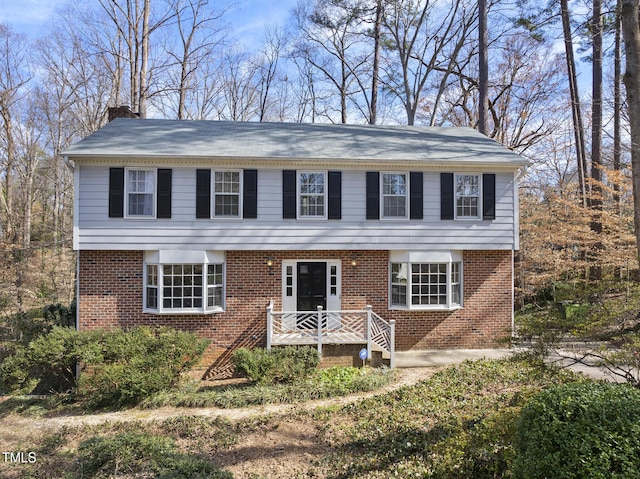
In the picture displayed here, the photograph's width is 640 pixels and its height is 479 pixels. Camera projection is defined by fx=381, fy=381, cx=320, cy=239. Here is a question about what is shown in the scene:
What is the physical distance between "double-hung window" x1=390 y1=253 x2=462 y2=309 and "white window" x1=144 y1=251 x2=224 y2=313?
5240 millimetres

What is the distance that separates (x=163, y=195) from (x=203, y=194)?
1074 mm

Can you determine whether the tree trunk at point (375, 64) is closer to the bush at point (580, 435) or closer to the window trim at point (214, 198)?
the window trim at point (214, 198)

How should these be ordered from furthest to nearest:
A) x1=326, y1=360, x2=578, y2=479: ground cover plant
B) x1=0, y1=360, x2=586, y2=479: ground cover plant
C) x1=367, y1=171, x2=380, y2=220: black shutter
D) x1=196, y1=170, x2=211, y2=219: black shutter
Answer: x1=367, y1=171, x2=380, y2=220: black shutter < x1=196, y1=170, x2=211, y2=219: black shutter < x1=0, y1=360, x2=586, y2=479: ground cover plant < x1=326, y1=360, x2=578, y2=479: ground cover plant

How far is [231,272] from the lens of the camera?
10883 millimetres

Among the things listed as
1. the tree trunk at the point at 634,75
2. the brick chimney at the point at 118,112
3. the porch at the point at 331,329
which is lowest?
the porch at the point at 331,329

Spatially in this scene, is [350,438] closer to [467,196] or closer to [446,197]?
[446,197]

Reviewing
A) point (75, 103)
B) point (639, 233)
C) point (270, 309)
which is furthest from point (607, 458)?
point (75, 103)

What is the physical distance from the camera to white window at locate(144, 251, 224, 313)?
1043cm

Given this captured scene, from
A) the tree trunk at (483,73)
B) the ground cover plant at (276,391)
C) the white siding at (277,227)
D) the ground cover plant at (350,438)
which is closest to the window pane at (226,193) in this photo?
the white siding at (277,227)

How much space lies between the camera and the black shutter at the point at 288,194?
10883mm

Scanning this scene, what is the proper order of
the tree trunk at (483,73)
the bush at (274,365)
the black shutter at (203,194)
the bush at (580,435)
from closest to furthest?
1. the bush at (580,435)
2. the bush at (274,365)
3. the black shutter at (203,194)
4. the tree trunk at (483,73)

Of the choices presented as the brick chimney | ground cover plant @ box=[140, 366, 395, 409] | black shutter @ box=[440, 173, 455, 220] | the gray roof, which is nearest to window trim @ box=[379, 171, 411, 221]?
the gray roof

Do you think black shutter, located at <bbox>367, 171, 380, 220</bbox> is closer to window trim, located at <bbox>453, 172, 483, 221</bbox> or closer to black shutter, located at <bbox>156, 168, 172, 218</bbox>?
window trim, located at <bbox>453, 172, 483, 221</bbox>

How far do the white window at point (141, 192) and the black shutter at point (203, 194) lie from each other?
1.20m
